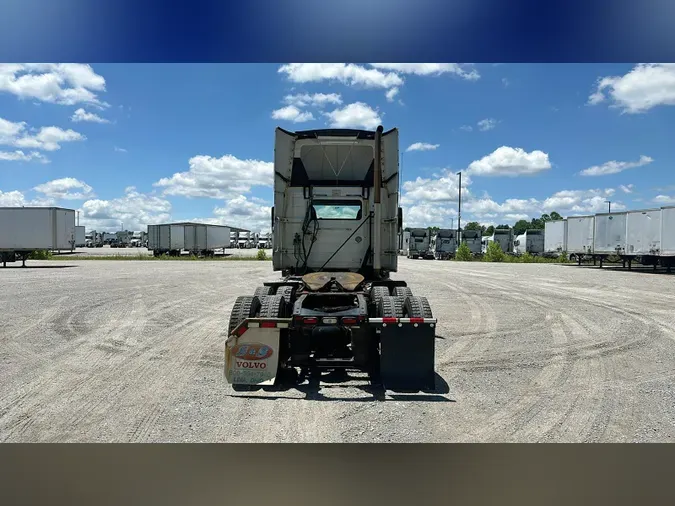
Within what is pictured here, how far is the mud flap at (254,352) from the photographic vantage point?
5879 mm

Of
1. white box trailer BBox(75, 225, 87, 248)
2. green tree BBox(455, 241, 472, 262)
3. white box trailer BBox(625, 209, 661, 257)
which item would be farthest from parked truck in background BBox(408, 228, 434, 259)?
white box trailer BBox(75, 225, 87, 248)

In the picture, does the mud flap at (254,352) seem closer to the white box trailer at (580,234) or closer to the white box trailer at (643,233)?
the white box trailer at (643,233)

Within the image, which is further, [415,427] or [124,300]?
[124,300]

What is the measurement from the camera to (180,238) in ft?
148

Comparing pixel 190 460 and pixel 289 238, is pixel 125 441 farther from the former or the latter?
pixel 289 238

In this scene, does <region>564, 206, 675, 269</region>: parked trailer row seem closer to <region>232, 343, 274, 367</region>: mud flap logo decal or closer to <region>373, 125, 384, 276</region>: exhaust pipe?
<region>373, 125, 384, 276</region>: exhaust pipe

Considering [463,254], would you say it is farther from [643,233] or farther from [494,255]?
[643,233]

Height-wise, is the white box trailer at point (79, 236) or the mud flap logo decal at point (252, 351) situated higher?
the white box trailer at point (79, 236)

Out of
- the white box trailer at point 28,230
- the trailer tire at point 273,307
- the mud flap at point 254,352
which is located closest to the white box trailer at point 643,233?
the trailer tire at point 273,307

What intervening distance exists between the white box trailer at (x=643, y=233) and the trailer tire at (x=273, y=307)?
80.4 ft

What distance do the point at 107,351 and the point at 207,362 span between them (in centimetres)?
189

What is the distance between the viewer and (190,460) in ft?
12.9

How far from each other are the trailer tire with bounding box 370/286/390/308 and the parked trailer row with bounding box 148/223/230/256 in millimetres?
40373
